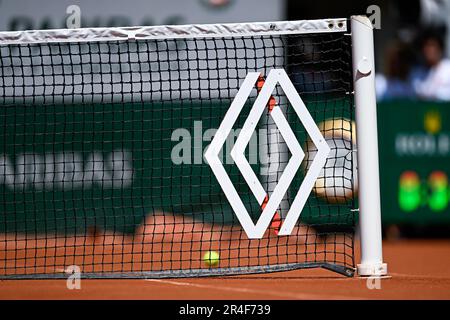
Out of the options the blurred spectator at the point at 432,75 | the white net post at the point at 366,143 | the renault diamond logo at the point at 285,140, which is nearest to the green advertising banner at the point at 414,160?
the blurred spectator at the point at 432,75

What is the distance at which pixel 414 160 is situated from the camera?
500 inches

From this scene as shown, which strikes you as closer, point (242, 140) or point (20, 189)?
point (242, 140)

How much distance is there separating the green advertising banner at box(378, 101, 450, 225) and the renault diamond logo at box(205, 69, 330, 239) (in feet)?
17.4

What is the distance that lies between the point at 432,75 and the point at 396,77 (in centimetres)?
51

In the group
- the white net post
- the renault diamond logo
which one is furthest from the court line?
the white net post

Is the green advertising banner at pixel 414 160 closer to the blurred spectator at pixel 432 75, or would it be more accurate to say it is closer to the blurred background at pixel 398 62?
the blurred background at pixel 398 62

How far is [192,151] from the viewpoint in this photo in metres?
10.9

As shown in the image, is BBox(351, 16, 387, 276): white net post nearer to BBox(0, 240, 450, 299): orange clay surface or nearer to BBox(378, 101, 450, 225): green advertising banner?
BBox(0, 240, 450, 299): orange clay surface

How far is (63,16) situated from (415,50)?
205 inches

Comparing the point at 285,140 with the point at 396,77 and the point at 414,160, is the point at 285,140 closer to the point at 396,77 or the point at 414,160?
the point at 414,160
